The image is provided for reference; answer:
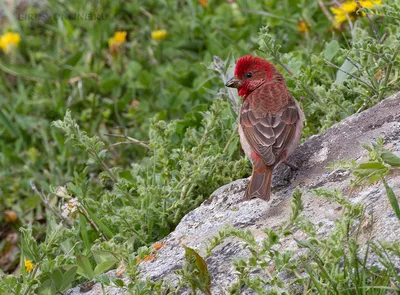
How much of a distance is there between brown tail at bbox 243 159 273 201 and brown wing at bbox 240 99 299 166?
3.2 inches

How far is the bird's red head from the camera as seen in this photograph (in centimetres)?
573

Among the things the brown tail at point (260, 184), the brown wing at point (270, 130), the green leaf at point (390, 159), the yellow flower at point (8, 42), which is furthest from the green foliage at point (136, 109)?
the brown tail at point (260, 184)

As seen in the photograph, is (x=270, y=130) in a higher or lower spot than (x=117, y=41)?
higher

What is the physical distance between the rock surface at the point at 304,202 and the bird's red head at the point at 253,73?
103 cm

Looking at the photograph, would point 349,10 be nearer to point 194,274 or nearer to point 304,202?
point 304,202

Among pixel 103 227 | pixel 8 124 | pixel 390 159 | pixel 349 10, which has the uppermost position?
pixel 390 159

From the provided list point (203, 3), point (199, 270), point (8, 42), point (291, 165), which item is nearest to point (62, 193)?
point (291, 165)

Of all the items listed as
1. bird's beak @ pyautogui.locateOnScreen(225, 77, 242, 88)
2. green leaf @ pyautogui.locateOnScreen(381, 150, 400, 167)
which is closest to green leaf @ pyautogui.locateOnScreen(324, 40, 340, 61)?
bird's beak @ pyautogui.locateOnScreen(225, 77, 242, 88)

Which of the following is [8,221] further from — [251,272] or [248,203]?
[251,272]

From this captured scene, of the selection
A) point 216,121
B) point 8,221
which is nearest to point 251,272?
point 216,121

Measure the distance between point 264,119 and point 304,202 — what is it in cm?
132

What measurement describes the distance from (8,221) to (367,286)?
13.4 ft

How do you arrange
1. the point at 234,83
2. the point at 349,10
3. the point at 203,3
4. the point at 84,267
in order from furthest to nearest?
the point at 203,3 → the point at 349,10 → the point at 234,83 → the point at 84,267

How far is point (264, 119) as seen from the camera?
17.1ft
